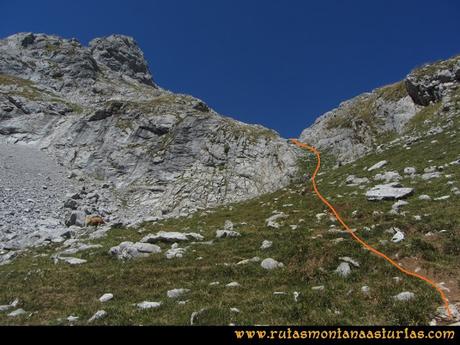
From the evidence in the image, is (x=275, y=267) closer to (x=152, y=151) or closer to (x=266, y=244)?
(x=266, y=244)

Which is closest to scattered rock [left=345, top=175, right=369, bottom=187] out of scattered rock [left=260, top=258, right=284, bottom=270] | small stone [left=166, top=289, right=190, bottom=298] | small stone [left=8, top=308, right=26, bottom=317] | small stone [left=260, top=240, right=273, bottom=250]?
small stone [left=260, top=240, right=273, bottom=250]

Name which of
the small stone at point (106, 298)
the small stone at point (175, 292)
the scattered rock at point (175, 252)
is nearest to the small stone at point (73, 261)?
the scattered rock at point (175, 252)

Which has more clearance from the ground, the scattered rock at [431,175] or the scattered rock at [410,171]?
the scattered rock at [410,171]

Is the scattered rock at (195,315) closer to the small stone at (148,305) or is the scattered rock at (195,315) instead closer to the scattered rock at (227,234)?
the small stone at (148,305)

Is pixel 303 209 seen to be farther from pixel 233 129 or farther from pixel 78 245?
pixel 233 129

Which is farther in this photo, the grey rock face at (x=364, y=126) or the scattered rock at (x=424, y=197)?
the grey rock face at (x=364, y=126)

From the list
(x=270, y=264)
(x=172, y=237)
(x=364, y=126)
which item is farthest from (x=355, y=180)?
(x=364, y=126)

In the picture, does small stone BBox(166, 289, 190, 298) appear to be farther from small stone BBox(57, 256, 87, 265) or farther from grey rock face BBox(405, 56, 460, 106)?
grey rock face BBox(405, 56, 460, 106)

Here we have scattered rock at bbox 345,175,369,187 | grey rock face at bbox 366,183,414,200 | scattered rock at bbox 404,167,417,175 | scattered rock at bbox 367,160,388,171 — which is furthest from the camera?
scattered rock at bbox 367,160,388,171

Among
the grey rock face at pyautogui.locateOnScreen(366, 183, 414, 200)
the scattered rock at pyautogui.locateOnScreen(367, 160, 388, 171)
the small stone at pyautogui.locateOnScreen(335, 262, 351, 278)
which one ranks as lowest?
the small stone at pyautogui.locateOnScreen(335, 262, 351, 278)

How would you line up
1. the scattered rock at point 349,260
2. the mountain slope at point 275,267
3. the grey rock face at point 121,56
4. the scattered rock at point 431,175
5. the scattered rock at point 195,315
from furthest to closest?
the grey rock face at point 121,56 < the scattered rock at point 431,175 < the scattered rock at point 349,260 < the mountain slope at point 275,267 < the scattered rock at point 195,315
